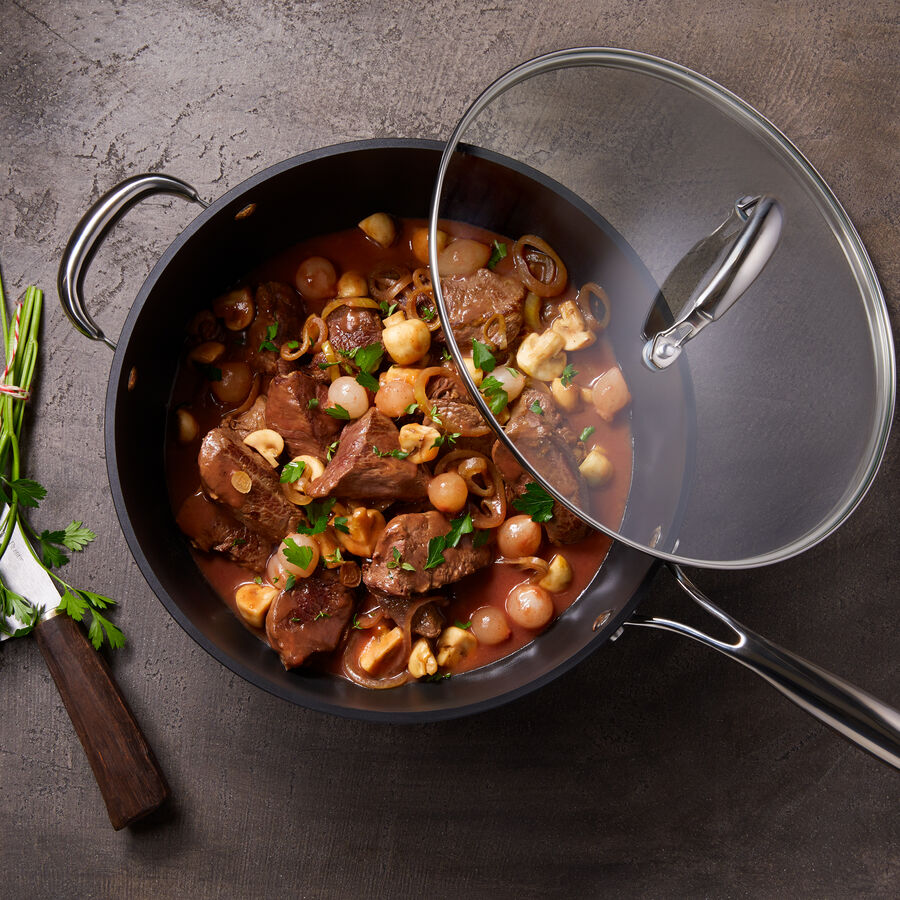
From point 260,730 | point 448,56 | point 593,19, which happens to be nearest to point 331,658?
point 260,730

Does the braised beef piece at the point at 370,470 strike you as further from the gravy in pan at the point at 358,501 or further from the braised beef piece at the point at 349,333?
the braised beef piece at the point at 349,333

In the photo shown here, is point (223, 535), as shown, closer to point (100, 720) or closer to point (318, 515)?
point (318, 515)

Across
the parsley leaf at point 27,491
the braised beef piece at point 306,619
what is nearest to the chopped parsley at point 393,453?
the braised beef piece at point 306,619

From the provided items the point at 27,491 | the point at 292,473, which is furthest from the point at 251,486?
the point at 27,491

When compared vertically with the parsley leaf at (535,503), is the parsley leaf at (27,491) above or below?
below

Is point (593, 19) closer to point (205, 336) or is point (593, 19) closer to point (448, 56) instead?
point (448, 56)
